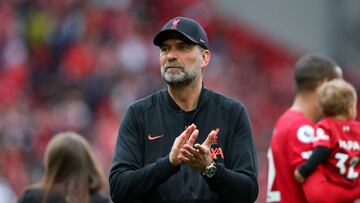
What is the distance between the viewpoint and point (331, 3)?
67.6 ft

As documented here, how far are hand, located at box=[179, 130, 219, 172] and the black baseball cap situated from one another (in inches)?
24.8

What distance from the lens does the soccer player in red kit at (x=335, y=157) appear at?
766cm

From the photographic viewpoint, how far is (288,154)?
8039 mm

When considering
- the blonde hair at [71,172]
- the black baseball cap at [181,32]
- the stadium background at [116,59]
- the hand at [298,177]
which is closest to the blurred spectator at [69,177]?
the blonde hair at [71,172]

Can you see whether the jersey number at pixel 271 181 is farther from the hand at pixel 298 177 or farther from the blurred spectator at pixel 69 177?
the blurred spectator at pixel 69 177

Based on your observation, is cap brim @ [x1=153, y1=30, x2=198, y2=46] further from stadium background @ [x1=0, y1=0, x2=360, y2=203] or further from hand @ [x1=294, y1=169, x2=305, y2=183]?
stadium background @ [x1=0, y1=0, x2=360, y2=203]

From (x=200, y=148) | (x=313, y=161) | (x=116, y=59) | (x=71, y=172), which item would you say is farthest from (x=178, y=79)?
(x=116, y=59)

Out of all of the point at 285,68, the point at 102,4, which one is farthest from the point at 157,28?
the point at 285,68

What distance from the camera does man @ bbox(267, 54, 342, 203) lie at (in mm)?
7965

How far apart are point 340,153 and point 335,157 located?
0.04 metres

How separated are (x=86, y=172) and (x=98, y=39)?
1138 centimetres

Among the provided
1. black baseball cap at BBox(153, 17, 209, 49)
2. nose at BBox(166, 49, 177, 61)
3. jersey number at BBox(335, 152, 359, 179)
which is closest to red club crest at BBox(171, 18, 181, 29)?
black baseball cap at BBox(153, 17, 209, 49)

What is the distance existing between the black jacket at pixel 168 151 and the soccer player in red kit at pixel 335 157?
982mm

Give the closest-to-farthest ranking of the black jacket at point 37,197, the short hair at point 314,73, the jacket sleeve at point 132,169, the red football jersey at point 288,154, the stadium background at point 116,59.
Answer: the jacket sleeve at point 132,169
the black jacket at point 37,197
the red football jersey at point 288,154
the short hair at point 314,73
the stadium background at point 116,59
